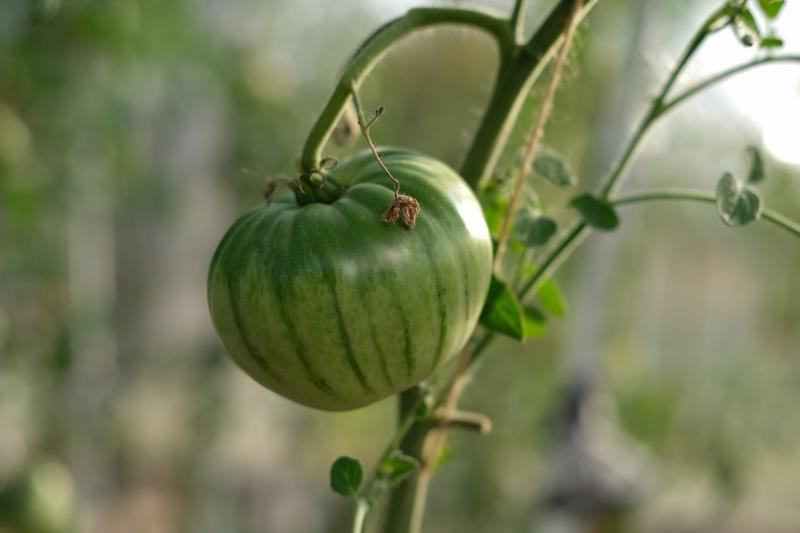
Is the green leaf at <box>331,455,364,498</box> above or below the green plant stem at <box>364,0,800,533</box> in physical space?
below

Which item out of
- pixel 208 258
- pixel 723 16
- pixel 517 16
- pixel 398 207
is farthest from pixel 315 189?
pixel 208 258

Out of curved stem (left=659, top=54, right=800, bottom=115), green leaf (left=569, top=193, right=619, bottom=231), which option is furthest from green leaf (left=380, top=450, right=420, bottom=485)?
curved stem (left=659, top=54, right=800, bottom=115)

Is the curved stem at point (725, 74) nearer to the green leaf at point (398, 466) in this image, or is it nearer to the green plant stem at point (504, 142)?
the green plant stem at point (504, 142)

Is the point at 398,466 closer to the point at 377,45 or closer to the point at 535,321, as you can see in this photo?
the point at 535,321

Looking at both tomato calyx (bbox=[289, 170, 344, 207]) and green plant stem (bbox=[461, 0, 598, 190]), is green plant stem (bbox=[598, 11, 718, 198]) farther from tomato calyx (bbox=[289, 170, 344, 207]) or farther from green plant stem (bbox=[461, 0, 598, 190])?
tomato calyx (bbox=[289, 170, 344, 207])

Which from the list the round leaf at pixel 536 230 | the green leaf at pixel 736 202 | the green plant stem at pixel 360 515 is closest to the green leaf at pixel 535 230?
the round leaf at pixel 536 230

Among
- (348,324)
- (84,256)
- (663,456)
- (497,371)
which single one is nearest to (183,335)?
(497,371)

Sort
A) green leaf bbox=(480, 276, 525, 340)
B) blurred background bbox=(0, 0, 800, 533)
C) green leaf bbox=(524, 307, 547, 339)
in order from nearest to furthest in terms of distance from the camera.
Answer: green leaf bbox=(480, 276, 525, 340)
green leaf bbox=(524, 307, 547, 339)
blurred background bbox=(0, 0, 800, 533)
